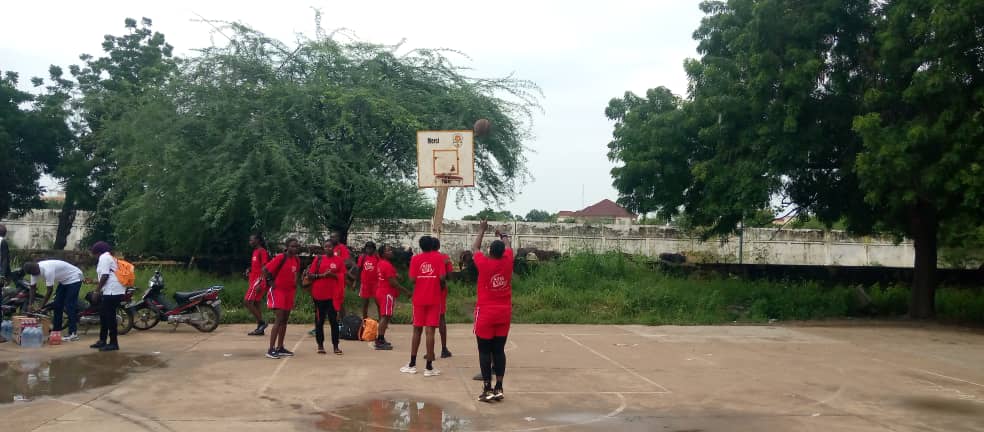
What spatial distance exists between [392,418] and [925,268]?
15.0 meters

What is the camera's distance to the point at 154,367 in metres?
9.60

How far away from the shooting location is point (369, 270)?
12.1 meters

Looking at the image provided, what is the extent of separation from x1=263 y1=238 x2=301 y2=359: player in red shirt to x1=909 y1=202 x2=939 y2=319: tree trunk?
13.9 meters

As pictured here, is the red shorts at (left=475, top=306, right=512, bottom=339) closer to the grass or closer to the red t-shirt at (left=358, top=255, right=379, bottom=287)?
the red t-shirt at (left=358, top=255, right=379, bottom=287)

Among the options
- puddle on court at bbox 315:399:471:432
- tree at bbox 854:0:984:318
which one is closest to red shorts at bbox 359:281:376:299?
puddle on court at bbox 315:399:471:432

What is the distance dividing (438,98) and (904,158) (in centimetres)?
944

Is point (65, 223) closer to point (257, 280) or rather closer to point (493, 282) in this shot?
point (257, 280)

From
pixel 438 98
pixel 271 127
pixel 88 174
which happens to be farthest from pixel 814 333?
pixel 88 174

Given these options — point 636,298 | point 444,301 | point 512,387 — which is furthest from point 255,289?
point 636,298

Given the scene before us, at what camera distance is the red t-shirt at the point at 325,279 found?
10.8 metres

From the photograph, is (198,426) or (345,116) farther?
(345,116)

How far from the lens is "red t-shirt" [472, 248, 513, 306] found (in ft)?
26.3

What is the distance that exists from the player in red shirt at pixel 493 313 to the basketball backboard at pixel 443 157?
13.3ft

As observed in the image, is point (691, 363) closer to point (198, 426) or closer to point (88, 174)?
point (198, 426)
